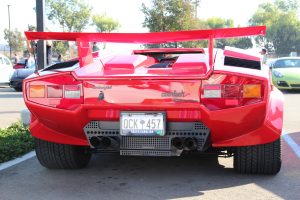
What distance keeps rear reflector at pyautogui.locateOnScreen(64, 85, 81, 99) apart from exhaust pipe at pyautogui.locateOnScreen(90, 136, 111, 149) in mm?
400

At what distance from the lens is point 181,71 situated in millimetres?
3484

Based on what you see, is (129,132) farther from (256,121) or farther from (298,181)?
(298,181)

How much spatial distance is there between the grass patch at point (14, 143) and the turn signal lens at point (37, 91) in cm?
136

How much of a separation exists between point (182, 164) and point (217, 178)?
1.95ft

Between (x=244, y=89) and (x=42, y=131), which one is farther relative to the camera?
(x=42, y=131)

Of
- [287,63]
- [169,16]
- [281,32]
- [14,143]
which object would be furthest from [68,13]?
[281,32]

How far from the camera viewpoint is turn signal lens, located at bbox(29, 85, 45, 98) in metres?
3.66

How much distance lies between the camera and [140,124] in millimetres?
3535

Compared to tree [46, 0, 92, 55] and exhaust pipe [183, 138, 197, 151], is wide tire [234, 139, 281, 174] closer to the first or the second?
exhaust pipe [183, 138, 197, 151]

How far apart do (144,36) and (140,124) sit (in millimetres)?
722

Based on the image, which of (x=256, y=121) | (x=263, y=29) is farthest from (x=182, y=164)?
(x=263, y=29)

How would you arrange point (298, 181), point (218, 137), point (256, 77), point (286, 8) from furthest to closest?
point (286, 8) → point (298, 181) → point (218, 137) → point (256, 77)

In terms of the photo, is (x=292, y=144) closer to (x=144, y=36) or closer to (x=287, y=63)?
(x=144, y=36)

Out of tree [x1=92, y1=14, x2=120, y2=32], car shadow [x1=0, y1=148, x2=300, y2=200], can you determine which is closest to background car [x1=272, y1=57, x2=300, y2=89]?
car shadow [x1=0, y1=148, x2=300, y2=200]
